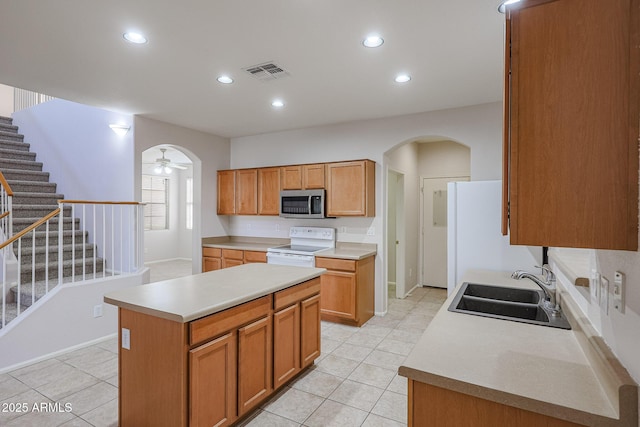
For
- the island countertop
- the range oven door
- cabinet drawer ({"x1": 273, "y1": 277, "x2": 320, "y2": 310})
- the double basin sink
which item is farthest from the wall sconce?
the double basin sink

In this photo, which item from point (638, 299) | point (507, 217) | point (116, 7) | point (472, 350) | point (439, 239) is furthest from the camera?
point (439, 239)

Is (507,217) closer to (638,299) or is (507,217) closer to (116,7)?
(638,299)

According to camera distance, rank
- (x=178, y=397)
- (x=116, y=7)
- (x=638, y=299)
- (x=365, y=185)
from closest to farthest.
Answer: (x=638, y=299) < (x=178, y=397) < (x=116, y=7) < (x=365, y=185)

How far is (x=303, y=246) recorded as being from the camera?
491 centimetres

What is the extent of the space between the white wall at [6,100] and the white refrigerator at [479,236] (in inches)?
359

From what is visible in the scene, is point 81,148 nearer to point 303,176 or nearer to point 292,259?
point 303,176

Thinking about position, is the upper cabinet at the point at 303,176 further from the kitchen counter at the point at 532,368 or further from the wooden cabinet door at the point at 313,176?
the kitchen counter at the point at 532,368

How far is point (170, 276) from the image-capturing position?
273 inches

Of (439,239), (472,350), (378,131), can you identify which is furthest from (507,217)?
(439,239)

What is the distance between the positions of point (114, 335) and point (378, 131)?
404 centimetres

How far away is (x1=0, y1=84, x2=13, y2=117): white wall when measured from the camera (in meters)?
7.03

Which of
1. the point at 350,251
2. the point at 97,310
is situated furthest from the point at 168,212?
the point at 350,251

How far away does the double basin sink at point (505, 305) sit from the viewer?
70.7 inches

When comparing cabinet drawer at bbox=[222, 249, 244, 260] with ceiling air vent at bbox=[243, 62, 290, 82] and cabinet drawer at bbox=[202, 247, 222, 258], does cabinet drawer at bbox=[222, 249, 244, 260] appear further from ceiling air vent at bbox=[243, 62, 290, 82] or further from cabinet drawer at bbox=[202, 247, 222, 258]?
ceiling air vent at bbox=[243, 62, 290, 82]
